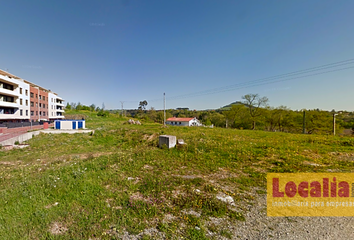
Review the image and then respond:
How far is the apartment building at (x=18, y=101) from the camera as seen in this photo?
2942cm

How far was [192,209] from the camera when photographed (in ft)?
12.8

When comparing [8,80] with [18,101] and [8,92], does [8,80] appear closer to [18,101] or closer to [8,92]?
[8,92]

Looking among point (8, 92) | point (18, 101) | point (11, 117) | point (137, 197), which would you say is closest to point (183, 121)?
point (18, 101)

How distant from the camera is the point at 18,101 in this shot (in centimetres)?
3325

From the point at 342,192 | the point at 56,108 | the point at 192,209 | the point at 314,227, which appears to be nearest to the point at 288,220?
the point at 314,227

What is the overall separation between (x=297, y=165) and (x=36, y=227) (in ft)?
34.5

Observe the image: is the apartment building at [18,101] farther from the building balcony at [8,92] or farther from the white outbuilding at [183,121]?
the white outbuilding at [183,121]

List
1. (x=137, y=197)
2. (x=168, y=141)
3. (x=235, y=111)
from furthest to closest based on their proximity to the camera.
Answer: (x=235, y=111)
(x=168, y=141)
(x=137, y=197)

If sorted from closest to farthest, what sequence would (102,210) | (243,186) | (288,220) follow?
(288,220)
(102,210)
(243,186)

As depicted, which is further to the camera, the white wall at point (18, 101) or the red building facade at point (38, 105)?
the red building facade at point (38, 105)

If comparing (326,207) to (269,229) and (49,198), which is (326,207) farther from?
(49,198)

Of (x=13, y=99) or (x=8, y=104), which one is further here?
(x=13, y=99)

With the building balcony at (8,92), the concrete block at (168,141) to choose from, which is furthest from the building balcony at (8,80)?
the concrete block at (168,141)

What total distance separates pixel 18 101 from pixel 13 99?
88cm
